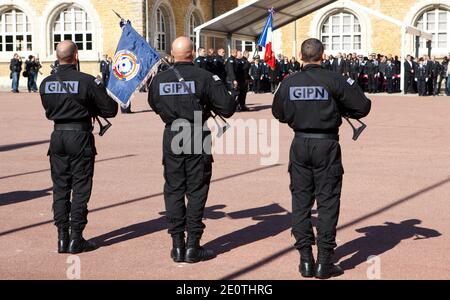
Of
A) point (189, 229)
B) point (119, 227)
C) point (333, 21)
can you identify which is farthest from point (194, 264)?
point (333, 21)

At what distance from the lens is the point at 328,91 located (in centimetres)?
559

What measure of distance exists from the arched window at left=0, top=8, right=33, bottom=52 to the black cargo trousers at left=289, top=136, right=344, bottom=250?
33411 mm

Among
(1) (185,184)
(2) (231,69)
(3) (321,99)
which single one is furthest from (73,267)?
(2) (231,69)

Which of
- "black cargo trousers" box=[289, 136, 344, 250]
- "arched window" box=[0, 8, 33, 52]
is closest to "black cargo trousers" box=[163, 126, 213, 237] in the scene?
"black cargo trousers" box=[289, 136, 344, 250]

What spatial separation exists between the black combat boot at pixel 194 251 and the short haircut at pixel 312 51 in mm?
1733

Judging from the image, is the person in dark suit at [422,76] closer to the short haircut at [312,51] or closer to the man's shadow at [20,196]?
the man's shadow at [20,196]

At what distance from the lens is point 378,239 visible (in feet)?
22.5

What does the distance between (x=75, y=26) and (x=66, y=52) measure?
3092cm

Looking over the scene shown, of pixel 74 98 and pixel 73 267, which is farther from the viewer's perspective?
pixel 74 98

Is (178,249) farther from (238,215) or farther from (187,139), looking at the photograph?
A: (238,215)

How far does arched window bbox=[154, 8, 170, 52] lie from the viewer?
36281mm

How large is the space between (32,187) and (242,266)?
4500 millimetres

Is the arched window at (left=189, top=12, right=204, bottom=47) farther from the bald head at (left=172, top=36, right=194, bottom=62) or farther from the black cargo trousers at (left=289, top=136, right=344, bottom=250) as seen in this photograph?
the black cargo trousers at (left=289, top=136, right=344, bottom=250)

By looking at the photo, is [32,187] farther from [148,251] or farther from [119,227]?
[148,251]
